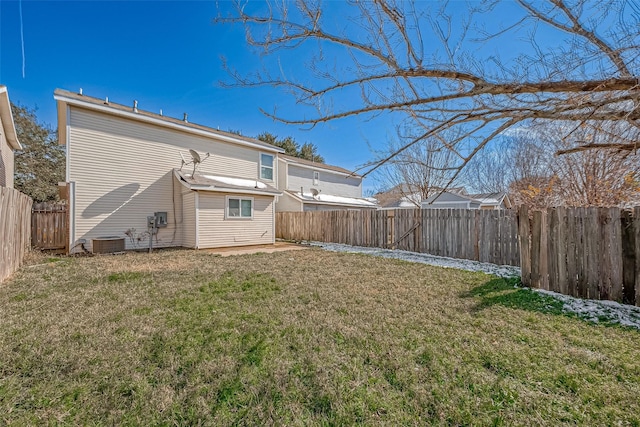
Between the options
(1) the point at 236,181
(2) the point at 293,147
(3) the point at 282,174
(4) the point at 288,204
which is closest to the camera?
(1) the point at 236,181

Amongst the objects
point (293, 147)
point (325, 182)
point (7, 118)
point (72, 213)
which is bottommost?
point (72, 213)

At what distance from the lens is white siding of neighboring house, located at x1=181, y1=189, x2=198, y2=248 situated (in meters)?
10.6

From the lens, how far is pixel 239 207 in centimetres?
1178

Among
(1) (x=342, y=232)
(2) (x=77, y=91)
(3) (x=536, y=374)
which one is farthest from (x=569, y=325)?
(2) (x=77, y=91)

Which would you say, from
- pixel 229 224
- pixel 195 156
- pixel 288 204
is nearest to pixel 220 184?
pixel 195 156

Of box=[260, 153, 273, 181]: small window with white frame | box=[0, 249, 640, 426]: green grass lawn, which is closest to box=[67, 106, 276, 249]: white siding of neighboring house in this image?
box=[260, 153, 273, 181]: small window with white frame

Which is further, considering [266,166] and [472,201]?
[472,201]

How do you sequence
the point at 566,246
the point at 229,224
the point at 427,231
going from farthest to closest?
1. the point at 229,224
2. the point at 427,231
3. the point at 566,246

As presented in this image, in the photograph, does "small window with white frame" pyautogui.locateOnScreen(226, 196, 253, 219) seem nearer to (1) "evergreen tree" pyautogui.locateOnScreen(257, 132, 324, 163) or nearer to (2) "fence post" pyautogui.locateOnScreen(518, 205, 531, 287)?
(2) "fence post" pyautogui.locateOnScreen(518, 205, 531, 287)

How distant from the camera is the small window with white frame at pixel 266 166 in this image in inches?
578

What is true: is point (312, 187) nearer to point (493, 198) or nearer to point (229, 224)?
point (229, 224)

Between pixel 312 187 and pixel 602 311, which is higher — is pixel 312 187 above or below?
above

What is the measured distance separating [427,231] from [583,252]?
200 inches

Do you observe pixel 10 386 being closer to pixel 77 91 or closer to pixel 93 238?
pixel 93 238
